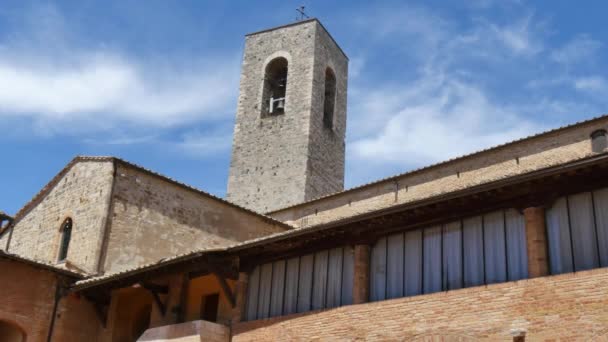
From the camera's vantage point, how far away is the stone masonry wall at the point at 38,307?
15633mm

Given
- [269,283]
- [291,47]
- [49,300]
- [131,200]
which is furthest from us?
[291,47]

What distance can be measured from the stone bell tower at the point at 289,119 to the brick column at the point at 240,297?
43.5 ft

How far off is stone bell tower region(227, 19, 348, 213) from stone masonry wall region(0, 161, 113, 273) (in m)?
8.91

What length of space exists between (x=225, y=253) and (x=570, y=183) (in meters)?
6.33

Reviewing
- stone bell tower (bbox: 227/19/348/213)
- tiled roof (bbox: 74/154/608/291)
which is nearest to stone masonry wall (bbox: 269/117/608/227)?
tiled roof (bbox: 74/154/608/291)

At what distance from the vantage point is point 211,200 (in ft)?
67.5

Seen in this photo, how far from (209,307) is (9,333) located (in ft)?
16.9

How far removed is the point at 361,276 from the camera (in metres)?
11.9

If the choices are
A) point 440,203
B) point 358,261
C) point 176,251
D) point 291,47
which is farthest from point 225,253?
point 291,47

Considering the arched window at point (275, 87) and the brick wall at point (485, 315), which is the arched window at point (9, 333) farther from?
the arched window at point (275, 87)

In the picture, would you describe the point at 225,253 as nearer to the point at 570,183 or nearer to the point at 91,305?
the point at 91,305

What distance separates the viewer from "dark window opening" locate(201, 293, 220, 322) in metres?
15.1

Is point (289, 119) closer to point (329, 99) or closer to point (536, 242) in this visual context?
point (329, 99)

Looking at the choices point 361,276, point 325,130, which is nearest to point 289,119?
point 325,130
